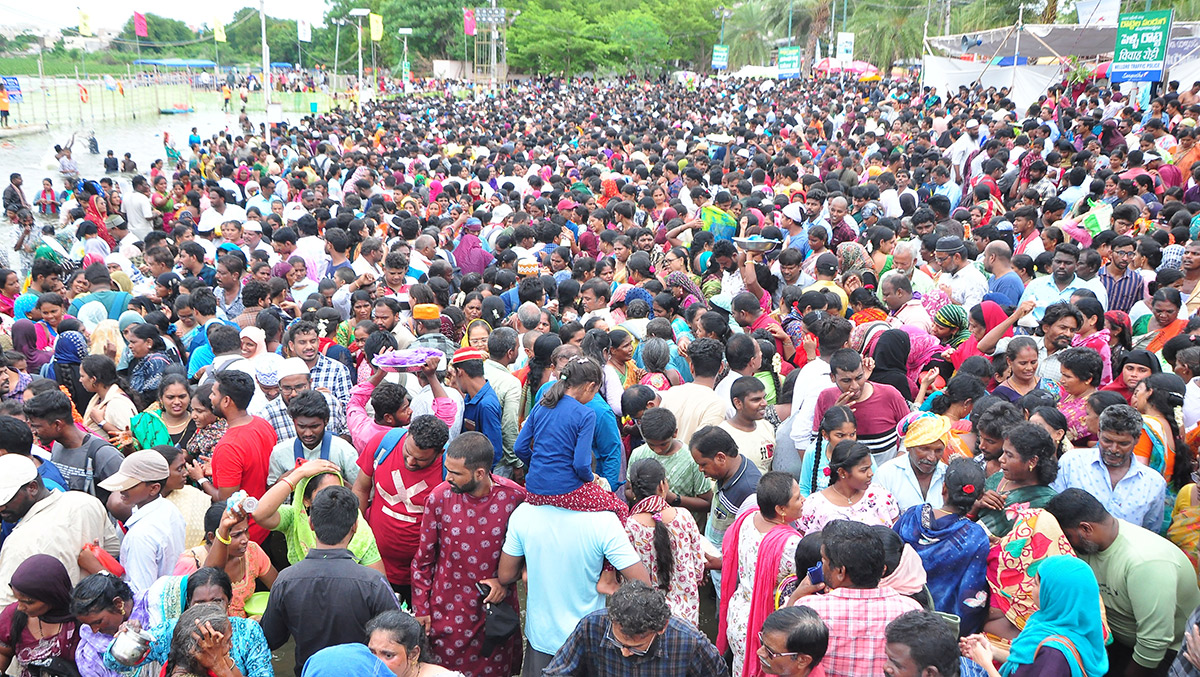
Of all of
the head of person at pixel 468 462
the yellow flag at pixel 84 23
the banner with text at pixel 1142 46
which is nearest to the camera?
the head of person at pixel 468 462

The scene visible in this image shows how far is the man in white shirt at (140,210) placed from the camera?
38.2 ft

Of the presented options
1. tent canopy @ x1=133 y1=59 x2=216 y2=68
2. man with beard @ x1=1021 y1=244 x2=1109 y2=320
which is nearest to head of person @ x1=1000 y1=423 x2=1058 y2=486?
man with beard @ x1=1021 y1=244 x2=1109 y2=320

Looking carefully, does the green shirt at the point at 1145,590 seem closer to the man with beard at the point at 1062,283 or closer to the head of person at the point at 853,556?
the head of person at the point at 853,556

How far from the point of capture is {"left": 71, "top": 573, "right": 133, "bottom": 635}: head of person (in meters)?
3.22

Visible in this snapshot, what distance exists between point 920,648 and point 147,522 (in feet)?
10.4

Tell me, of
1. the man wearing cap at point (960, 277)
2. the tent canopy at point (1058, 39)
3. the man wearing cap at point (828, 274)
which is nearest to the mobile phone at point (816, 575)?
the man wearing cap at point (828, 274)

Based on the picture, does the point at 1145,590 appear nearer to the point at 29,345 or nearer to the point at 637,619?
the point at 637,619

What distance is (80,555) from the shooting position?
3.71m

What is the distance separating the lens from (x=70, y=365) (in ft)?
19.9

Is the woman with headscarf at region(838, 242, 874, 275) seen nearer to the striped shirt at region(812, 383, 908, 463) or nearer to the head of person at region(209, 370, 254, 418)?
the striped shirt at region(812, 383, 908, 463)

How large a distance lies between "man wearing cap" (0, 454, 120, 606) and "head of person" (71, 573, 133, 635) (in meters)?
0.42

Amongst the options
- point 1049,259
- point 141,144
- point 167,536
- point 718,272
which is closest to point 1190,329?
point 1049,259

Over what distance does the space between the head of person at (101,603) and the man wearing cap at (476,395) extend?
1993 mm

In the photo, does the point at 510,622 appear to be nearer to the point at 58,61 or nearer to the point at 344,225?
the point at 344,225
